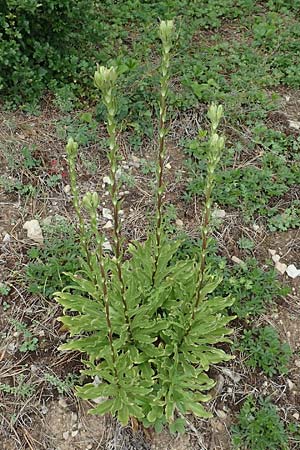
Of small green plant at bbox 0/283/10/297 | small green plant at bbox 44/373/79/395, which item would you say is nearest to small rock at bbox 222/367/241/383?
small green plant at bbox 44/373/79/395

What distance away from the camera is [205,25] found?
20.2 ft

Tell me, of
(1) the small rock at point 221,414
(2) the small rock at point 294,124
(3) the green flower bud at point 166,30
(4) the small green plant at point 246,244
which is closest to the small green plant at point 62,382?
(1) the small rock at point 221,414

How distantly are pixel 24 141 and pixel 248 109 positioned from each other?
2.12 metres

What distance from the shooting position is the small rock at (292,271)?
439 cm

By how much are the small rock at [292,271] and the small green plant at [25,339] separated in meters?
1.98

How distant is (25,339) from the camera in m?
3.89

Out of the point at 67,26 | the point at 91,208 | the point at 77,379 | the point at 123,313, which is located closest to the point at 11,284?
the point at 77,379

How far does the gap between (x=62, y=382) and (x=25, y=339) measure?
434 mm

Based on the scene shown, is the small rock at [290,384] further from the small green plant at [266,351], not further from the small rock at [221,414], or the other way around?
the small rock at [221,414]

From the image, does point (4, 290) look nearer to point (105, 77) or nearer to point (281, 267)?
point (281, 267)

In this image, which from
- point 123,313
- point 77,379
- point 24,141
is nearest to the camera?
point 123,313

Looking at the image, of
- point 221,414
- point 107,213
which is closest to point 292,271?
point 221,414

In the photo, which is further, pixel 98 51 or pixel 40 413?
pixel 98 51

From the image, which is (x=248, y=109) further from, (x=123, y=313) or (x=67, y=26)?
(x=123, y=313)
